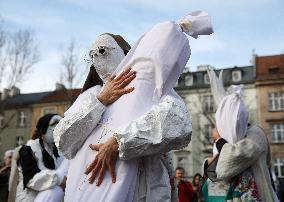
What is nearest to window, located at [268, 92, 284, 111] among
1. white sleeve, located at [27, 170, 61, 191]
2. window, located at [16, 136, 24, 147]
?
window, located at [16, 136, 24, 147]

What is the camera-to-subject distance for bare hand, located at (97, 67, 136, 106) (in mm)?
2504

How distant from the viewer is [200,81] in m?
40.7

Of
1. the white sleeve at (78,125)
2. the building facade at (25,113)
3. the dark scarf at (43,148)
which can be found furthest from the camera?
the building facade at (25,113)

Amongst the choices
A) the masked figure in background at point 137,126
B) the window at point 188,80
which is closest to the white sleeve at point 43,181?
the masked figure in background at point 137,126

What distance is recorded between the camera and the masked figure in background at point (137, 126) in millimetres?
2230

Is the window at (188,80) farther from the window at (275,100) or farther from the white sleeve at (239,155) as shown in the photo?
the white sleeve at (239,155)

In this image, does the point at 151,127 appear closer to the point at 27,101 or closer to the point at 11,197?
the point at 11,197

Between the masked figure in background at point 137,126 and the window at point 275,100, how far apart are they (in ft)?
119

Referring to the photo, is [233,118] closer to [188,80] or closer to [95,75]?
[95,75]

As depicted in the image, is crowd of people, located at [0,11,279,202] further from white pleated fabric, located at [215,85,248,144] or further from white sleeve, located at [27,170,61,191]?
white sleeve, located at [27,170,61,191]

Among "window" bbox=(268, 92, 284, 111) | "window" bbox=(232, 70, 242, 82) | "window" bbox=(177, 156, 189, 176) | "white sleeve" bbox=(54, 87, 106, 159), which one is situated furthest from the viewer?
"window" bbox=(232, 70, 242, 82)

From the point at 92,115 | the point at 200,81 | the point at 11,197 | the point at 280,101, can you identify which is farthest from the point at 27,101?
the point at 92,115

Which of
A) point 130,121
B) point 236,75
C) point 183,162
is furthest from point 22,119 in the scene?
point 130,121

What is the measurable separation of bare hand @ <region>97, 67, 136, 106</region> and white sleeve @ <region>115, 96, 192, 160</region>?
29 centimetres
